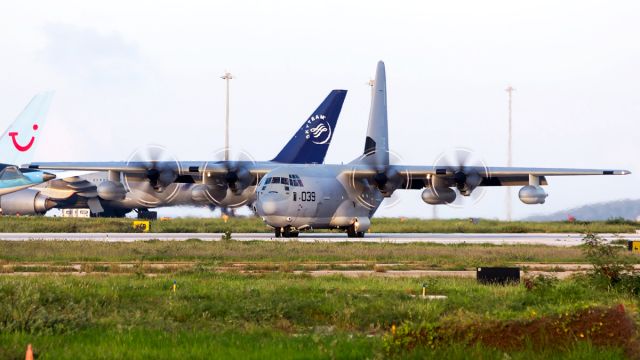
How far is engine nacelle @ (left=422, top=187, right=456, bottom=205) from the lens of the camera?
5616 centimetres

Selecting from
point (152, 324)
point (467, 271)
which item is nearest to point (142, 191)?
point (467, 271)

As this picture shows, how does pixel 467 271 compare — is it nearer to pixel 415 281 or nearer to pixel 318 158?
pixel 415 281

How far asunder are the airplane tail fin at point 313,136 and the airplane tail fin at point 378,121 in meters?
5.41

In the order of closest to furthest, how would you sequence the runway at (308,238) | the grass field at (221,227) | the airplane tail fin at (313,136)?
the runway at (308,238) → the grass field at (221,227) → the airplane tail fin at (313,136)

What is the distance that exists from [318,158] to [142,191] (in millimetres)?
24651

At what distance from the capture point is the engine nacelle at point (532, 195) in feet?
176

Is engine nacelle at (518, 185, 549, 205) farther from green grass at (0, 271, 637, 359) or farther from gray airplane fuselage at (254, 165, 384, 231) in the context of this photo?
green grass at (0, 271, 637, 359)

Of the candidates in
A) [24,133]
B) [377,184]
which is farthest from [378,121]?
[24,133]

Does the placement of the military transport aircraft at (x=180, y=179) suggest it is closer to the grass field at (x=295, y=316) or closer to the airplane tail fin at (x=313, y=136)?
the airplane tail fin at (x=313, y=136)

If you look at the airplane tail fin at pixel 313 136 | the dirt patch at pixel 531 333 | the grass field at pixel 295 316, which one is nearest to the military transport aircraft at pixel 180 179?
the airplane tail fin at pixel 313 136

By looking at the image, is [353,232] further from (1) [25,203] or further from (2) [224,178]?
(1) [25,203]

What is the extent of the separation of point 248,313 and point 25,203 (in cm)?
7253

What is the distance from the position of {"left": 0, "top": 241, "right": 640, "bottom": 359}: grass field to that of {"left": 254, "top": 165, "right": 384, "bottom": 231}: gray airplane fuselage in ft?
55.1

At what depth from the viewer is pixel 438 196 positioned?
184 feet
